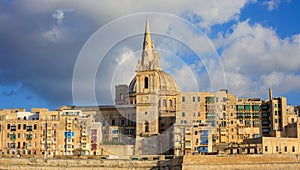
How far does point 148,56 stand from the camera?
11062cm

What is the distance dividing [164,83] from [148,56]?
585 cm

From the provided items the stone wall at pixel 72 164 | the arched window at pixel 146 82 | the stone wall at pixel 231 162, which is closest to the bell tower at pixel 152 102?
the arched window at pixel 146 82

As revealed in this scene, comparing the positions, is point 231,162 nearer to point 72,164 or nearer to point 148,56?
point 72,164

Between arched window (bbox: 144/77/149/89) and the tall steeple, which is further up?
the tall steeple

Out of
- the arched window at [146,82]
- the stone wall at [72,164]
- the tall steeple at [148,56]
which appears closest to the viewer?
the stone wall at [72,164]

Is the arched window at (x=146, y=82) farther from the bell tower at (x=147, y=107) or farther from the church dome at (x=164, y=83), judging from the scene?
the church dome at (x=164, y=83)

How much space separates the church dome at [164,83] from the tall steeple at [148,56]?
175 cm

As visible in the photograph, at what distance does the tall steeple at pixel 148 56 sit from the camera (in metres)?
108

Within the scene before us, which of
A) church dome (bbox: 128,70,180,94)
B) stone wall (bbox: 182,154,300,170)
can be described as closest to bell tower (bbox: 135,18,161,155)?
church dome (bbox: 128,70,180,94)

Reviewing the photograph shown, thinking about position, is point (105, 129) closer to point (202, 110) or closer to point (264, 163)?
point (202, 110)

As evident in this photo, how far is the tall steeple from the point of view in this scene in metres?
108

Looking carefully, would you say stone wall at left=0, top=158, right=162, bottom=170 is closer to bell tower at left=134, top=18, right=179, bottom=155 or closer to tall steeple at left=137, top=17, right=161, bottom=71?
bell tower at left=134, top=18, right=179, bottom=155

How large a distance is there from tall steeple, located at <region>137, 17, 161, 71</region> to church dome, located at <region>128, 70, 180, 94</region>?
1.75 metres

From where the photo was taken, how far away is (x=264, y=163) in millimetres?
74625
